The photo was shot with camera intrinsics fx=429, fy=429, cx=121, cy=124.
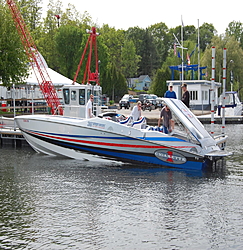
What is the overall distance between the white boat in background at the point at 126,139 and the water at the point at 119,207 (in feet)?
1.79

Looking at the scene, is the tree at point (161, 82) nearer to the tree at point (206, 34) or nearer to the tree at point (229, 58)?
the tree at point (229, 58)

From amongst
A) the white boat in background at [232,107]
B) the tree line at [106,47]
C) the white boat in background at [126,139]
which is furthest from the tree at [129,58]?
the white boat in background at [126,139]

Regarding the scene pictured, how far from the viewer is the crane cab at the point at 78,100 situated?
18594 mm

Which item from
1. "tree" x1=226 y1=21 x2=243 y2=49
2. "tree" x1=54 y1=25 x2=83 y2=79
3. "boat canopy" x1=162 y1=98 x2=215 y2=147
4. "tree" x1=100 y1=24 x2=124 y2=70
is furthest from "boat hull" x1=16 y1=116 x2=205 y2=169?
"tree" x1=226 y1=21 x2=243 y2=49

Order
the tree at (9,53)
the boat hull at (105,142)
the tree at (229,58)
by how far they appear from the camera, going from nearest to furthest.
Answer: the boat hull at (105,142)
the tree at (9,53)
the tree at (229,58)

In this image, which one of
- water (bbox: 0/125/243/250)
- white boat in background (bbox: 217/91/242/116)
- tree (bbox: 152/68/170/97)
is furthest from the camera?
tree (bbox: 152/68/170/97)

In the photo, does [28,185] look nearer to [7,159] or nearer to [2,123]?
[7,159]

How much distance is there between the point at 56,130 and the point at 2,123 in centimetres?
754

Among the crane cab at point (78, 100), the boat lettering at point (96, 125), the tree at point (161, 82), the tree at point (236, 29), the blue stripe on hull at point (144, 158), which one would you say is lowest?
the blue stripe on hull at point (144, 158)

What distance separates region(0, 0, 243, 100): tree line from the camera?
32.2 meters

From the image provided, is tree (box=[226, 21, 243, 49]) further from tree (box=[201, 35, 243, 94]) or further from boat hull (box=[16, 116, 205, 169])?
boat hull (box=[16, 116, 205, 169])

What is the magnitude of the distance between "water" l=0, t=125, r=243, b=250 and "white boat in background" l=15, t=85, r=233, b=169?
0.55 m

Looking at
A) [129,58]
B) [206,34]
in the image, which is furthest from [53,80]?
[206,34]

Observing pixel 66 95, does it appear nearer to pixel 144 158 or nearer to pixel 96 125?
pixel 96 125
